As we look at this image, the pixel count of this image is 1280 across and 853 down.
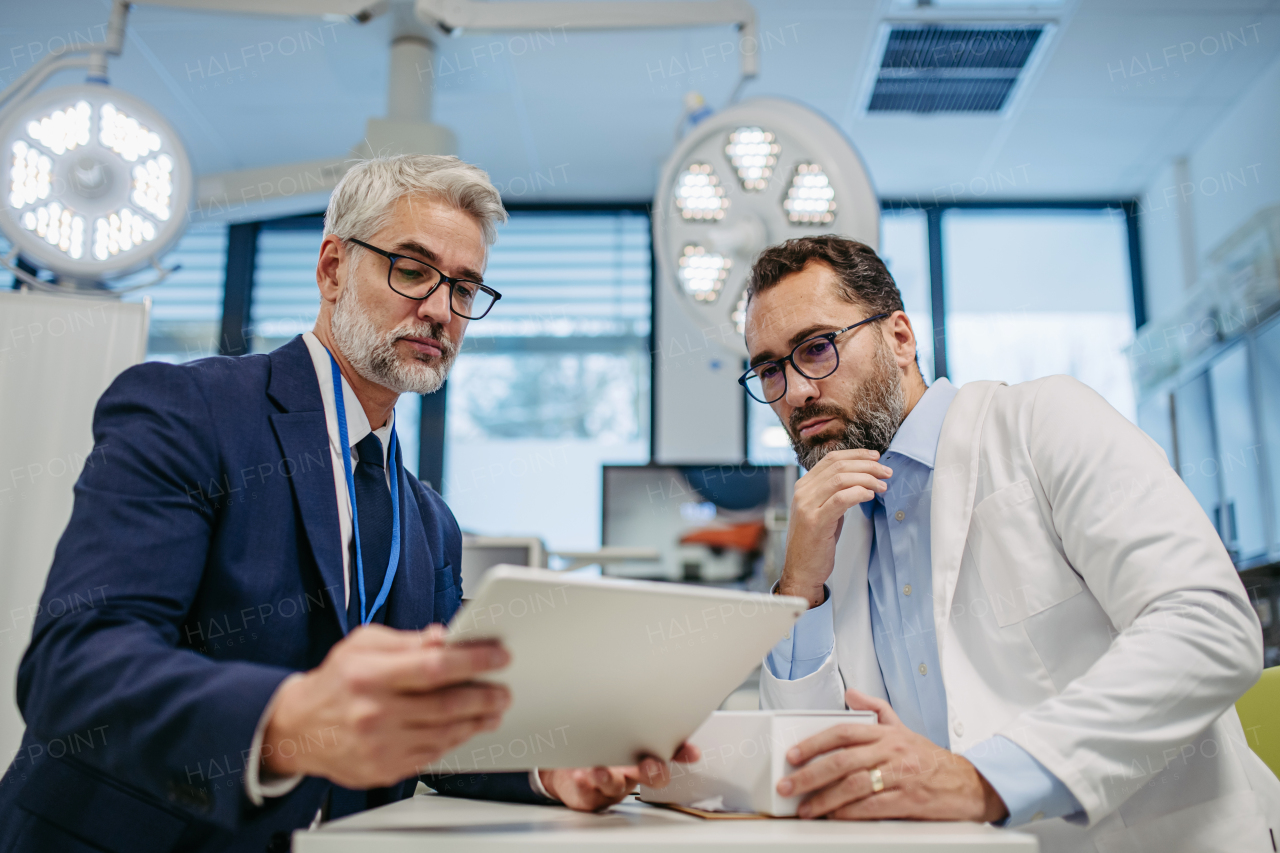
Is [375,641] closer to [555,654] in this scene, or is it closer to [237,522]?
[555,654]

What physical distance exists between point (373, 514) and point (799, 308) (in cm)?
80

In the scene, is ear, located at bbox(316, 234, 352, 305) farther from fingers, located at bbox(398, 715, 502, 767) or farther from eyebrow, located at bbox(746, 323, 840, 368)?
fingers, located at bbox(398, 715, 502, 767)

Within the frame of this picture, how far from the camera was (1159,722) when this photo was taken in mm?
1027

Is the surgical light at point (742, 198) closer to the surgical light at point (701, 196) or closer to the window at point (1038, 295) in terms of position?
the surgical light at point (701, 196)

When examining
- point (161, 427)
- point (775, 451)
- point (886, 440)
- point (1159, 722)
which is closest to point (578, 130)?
point (775, 451)

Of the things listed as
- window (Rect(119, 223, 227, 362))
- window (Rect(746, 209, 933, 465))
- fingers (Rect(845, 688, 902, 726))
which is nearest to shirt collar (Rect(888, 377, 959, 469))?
fingers (Rect(845, 688, 902, 726))

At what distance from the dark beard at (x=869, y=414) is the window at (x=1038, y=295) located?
3.41m

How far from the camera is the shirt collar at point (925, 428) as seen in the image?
1520mm

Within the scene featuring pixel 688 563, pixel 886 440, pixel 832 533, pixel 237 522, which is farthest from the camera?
pixel 688 563

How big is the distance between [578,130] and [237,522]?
362 cm

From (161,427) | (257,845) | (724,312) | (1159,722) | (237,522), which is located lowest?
(257,845)

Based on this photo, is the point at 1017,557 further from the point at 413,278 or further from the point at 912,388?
the point at 413,278

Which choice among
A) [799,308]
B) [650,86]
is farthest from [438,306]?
[650,86]

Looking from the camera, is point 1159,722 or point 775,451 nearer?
point 1159,722
